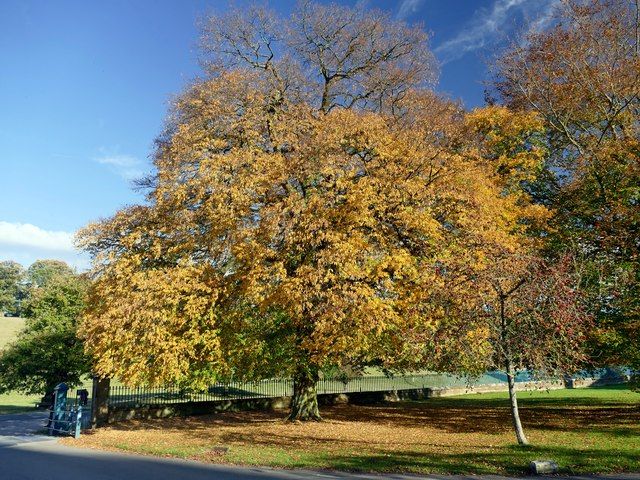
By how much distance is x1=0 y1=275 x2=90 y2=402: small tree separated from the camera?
26031 millimetres

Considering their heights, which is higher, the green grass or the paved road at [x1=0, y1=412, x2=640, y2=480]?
the paved road at [x1=0, y1=412, x2=640, y2=480]

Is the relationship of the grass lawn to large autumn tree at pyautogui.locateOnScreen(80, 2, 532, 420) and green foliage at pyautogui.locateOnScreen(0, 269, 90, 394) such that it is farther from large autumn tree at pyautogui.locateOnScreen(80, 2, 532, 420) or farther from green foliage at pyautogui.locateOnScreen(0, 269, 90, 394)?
green foliage at pyautogui.locateOnScreen(0, 269, 90, 394)

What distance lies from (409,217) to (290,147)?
564 centimetres

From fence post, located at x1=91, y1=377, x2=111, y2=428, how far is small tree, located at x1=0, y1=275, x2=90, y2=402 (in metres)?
5.73

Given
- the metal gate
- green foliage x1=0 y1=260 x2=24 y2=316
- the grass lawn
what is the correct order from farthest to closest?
green foliage x1=0 y1=260 x2=24 y2=316
the metal gate
the grass lawn

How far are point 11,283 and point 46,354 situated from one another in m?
83.6

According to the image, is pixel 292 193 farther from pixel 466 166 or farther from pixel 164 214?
pixel 466 166

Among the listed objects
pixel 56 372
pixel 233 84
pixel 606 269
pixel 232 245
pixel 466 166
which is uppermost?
pixel 233 84

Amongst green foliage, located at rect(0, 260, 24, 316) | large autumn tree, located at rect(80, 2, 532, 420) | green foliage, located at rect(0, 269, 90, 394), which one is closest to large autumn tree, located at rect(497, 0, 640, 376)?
large autumn tree, located at rect(80, 2, 532, 420)

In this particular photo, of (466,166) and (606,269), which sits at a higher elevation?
(466,166)

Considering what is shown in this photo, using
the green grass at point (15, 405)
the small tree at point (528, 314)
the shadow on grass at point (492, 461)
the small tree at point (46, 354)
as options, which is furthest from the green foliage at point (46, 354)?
the small tree at point (528, 314)

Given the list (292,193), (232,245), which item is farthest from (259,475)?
(292,193)

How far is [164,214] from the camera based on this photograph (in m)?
18.7

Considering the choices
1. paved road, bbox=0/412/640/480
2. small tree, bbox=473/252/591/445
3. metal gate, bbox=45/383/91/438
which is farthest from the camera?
metal gate, bbox=45/383/91/438
